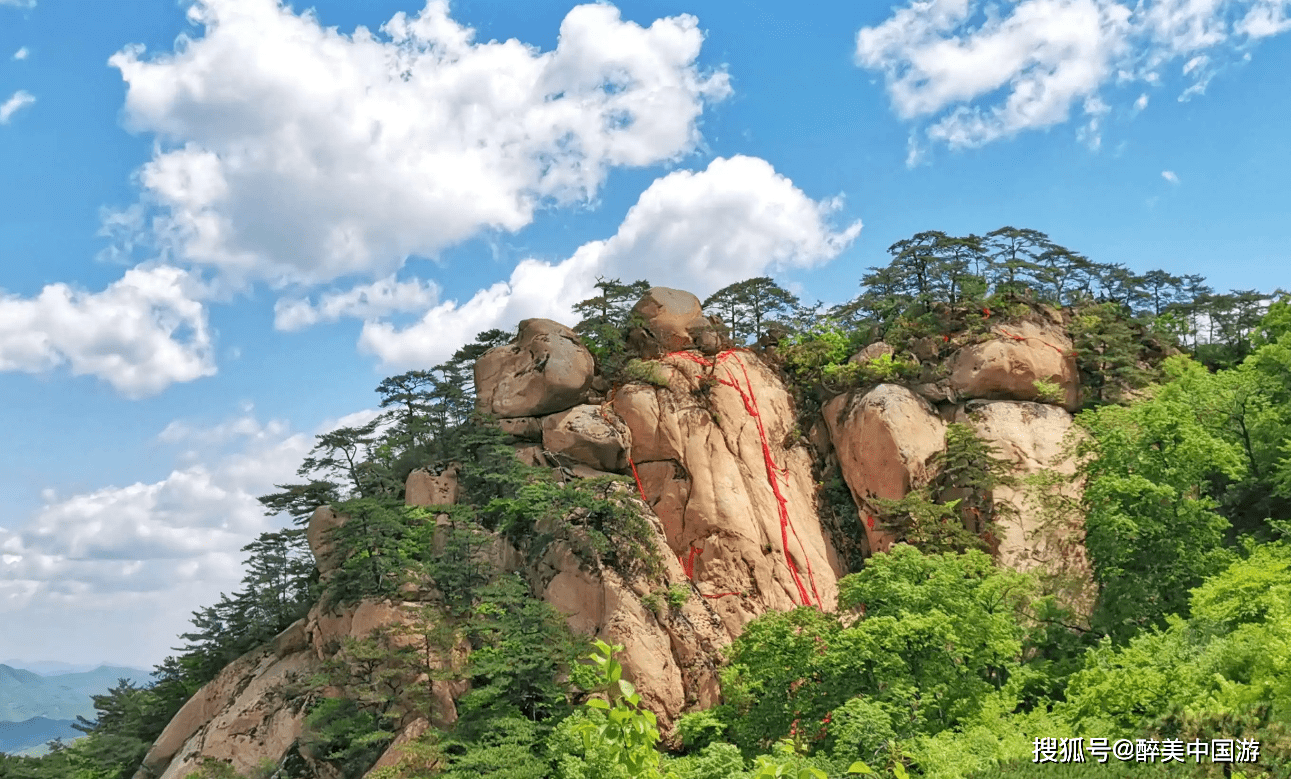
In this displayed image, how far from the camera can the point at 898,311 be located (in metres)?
34.3

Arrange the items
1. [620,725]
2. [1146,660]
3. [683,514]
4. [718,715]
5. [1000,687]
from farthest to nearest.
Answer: [683,514], [718,715], [1000,687], [1146,660], [620,725]

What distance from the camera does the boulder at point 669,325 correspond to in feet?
111

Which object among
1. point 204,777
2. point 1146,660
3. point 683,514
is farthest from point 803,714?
point 204,777

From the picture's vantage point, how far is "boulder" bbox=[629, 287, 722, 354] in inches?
1329

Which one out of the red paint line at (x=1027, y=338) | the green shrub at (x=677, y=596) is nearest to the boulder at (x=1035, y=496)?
the red paint line at (x=1027, y=338)

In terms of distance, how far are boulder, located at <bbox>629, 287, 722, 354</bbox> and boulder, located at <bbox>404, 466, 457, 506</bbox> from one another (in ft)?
29.0

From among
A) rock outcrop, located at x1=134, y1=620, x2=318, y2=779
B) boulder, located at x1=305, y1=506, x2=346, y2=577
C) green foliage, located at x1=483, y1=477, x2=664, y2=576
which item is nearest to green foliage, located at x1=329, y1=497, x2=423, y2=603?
boulder, located at x1=305, y1=506, x2=346, y2=577

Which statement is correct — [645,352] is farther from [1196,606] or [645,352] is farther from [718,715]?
[1196,606]

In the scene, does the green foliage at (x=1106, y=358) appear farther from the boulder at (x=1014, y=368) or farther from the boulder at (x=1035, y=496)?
the boulder at (x=1035, y=496)

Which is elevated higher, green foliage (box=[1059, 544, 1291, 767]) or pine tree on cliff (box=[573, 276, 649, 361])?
pine tree on cliff (box=[573, 276, 649, 361])

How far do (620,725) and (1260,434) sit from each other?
26088 mm

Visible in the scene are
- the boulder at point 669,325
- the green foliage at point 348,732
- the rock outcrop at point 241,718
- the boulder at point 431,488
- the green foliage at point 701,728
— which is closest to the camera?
the green foliage at point 701,728

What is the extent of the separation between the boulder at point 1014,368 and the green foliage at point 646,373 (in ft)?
33.6

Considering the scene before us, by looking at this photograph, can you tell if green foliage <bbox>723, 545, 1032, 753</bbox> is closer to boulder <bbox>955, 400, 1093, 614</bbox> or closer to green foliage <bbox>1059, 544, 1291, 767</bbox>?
green foliage <bbox>1059, 544, 1291, 767</bbox>
